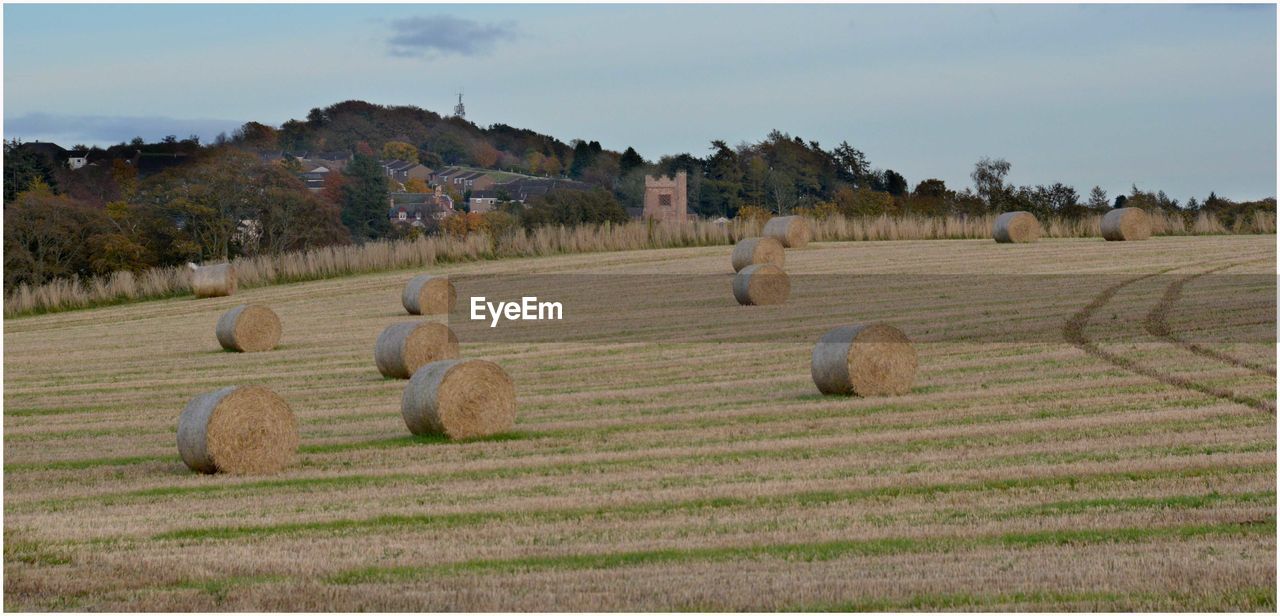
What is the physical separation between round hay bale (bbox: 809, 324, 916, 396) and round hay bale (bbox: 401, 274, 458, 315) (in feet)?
47.5

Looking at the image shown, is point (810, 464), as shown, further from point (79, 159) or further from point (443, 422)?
point (79, 159)

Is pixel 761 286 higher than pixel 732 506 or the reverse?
higher

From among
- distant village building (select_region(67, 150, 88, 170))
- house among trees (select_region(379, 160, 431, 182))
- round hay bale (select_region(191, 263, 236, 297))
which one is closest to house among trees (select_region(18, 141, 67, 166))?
distant village building (select_region(67, 150, 88, 170))

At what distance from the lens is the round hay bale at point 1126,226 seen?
3762 cm

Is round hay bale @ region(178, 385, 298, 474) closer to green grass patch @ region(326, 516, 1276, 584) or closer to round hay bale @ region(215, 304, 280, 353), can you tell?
green grass patch @ region(326, 516, 1276, 584)

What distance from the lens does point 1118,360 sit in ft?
59.1

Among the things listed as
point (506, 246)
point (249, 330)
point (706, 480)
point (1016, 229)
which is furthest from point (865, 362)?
point (506, 246)

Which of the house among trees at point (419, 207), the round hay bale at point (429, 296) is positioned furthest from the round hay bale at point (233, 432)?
the house among trees at point (419, 207)

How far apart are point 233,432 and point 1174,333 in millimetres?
12801

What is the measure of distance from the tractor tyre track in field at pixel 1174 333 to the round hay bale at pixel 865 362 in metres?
3.84

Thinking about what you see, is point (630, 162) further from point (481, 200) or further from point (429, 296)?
point (429, 296)

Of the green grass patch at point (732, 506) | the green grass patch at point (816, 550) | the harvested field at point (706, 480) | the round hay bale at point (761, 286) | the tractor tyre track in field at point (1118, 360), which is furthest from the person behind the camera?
the round hay bale at point (761, 286)

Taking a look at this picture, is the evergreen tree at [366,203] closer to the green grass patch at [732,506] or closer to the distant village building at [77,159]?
the distant village building at [77,159]

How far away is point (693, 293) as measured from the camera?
30.9m
